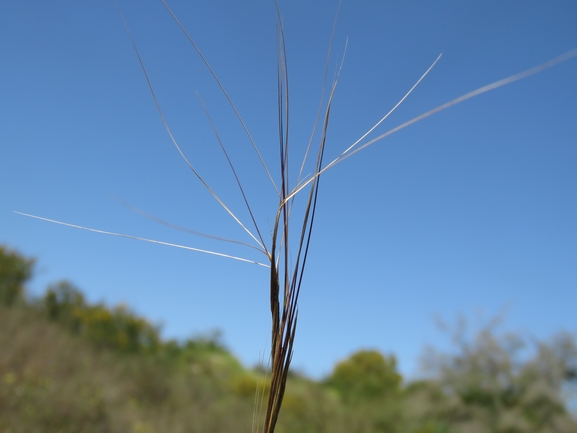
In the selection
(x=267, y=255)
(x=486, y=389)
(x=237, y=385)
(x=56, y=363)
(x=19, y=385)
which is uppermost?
(x=486, y=389)

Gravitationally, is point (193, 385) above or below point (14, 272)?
below

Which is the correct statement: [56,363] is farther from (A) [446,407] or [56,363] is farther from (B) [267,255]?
(A) [446,407]

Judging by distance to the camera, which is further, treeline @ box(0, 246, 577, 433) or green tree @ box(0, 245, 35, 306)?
green tree @ box(0, 245, 35, 306)

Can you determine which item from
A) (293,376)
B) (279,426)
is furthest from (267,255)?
(293,376)

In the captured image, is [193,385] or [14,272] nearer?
[193,385]

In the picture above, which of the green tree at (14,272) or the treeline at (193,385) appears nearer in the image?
the treeline at (193,385)
